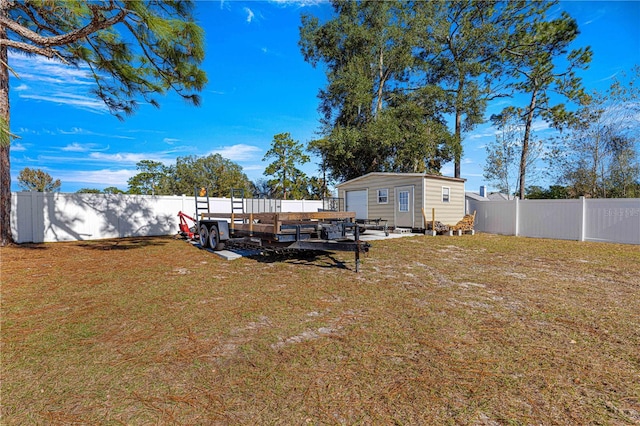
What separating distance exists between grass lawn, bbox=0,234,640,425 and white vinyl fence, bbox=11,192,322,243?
728 centimetres

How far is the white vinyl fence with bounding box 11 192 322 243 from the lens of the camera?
10938 mm

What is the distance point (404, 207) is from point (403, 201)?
298mm

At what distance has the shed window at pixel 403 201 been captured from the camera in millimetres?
14258

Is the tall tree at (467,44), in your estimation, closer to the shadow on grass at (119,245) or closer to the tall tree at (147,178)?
the shadow on grass at (119,245)

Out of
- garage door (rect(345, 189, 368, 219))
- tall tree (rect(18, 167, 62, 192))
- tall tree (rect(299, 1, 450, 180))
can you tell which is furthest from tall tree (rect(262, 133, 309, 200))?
tall tree (rect(18, 167, 62, 192))

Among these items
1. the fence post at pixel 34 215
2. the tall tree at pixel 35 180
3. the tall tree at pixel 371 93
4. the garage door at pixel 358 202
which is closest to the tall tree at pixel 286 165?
the tall tree at pixel 371 93

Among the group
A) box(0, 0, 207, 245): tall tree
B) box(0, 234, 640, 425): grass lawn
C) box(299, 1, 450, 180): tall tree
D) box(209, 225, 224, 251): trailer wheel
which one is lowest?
box(0, 234, 640, 425): grass lawn

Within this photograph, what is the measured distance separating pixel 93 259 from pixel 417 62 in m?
24.1

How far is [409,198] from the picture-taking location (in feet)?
46.3

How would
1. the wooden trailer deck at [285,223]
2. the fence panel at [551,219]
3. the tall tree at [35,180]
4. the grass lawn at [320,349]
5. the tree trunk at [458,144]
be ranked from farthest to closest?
the tall tree at [35,180] < the tree trunk at [458,144] < the fence panel at [551,219] < the wooden trailer deck at [285,223] < the grass lawn at [320,349]

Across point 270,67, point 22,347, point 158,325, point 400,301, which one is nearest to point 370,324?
point 400,301

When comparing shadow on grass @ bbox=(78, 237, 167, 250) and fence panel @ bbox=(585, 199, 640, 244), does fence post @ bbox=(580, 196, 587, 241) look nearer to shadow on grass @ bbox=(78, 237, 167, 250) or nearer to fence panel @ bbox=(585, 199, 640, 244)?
fence panel @ bbox=(585, 199, 640, 244)

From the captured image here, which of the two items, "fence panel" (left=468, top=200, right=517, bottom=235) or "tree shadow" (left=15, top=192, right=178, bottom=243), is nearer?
"tree shadow" (left=15, top=192, right=178, bottom=243)

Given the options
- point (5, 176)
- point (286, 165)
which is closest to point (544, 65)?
point (286, 165)
